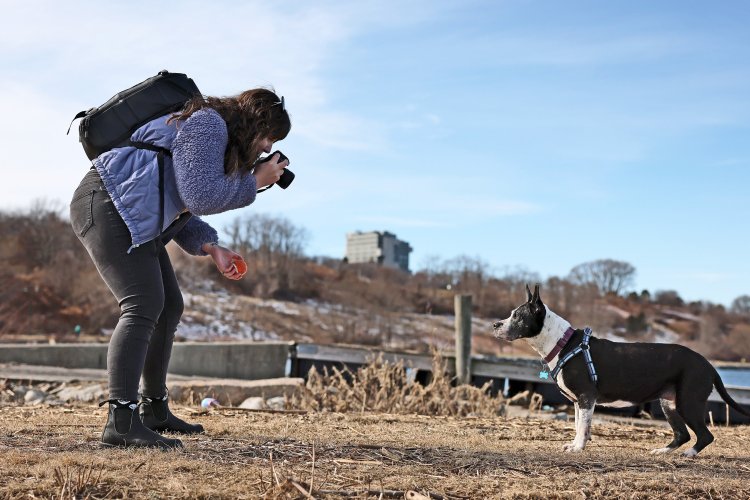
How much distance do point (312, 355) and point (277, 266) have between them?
44.4 m

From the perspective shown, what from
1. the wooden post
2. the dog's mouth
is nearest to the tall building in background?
the wooden post

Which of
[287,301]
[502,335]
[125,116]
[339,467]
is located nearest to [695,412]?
[502,335]

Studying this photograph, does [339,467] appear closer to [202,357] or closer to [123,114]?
[123,114]

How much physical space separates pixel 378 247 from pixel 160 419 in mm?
106804

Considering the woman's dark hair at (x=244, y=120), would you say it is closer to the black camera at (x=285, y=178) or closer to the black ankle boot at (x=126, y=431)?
the black camera at (x=285, y=178)

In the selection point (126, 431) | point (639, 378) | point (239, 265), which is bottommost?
point (126, 431)

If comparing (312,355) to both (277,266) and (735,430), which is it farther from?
(277,266)

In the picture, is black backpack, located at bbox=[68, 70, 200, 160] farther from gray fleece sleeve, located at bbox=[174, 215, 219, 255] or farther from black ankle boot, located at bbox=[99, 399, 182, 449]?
black ankle boot, located at bbox=[99, 399, 182, 449]

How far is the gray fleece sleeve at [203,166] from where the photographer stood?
153 inches

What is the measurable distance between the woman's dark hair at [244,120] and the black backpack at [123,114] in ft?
0.51

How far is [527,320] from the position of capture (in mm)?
5852

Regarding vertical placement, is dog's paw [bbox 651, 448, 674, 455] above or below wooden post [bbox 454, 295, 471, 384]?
below

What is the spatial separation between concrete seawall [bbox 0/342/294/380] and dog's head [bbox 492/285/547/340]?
9094mm

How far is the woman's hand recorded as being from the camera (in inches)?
184
